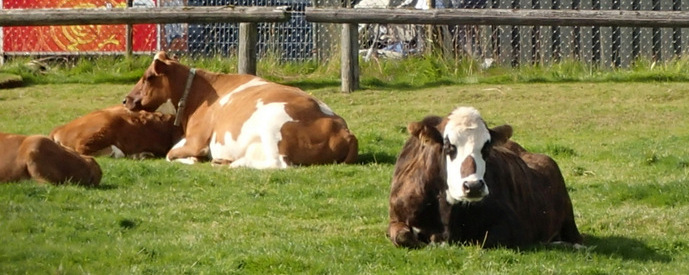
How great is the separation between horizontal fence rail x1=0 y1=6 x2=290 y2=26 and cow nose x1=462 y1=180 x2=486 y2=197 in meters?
10.1

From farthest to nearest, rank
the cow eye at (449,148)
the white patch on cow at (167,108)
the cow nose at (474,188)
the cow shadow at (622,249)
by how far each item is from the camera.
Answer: the white patch on cow at (167,108) → the cow shadow at (622,249) → the cow eye at (449,148) → the cow nose at (474,188)

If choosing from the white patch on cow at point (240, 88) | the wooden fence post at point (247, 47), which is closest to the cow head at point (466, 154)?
the white patch on cow at point (240, 88)

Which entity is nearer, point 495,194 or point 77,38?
point 495,194

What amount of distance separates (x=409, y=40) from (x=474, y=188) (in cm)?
1357

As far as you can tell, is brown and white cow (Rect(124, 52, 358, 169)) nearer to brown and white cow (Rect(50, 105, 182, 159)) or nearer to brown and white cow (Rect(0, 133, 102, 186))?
brown and white cow (Rect(50, 105, 182, 159))

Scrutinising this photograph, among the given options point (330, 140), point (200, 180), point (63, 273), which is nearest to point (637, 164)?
point (330, 140)

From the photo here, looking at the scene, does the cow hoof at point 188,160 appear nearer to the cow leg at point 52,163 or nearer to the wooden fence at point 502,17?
the cow leg at point 52,163

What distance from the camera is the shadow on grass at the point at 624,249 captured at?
31.4 ft

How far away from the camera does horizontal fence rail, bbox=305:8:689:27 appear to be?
1903 centimetres

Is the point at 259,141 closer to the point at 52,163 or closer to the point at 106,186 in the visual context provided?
the point at 106,186

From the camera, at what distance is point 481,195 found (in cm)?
902

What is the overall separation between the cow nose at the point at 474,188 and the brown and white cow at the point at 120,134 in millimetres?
6883

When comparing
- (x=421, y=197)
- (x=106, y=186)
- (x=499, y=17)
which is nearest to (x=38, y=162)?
(x=106, y=186)

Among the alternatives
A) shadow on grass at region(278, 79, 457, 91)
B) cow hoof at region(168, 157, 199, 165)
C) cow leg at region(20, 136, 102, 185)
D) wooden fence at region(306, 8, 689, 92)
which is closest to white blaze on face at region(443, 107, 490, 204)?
cow leg at region(20, 136, 102, 185)
